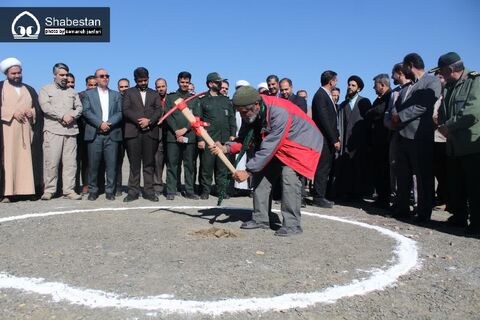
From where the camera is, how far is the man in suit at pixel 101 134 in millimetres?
8789

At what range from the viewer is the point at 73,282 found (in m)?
3.94

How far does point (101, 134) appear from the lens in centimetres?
884

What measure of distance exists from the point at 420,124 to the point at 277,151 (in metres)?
2.49

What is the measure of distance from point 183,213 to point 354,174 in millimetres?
3807

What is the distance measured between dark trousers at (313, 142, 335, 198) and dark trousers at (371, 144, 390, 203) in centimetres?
97

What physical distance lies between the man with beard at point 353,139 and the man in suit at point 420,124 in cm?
188

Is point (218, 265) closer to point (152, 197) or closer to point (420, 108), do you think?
point (420, 108)

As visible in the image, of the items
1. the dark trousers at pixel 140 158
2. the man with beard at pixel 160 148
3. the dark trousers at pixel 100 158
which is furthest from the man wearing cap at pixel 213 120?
the dark trousers at pixel 100 158

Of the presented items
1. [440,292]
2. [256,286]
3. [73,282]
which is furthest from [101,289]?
[440,292]

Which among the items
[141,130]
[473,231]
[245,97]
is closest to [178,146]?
[141,130]

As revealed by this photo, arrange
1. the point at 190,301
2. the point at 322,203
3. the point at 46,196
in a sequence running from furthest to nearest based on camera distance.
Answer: the point at 46,196 → the point at 322,203 → the point at 190,301

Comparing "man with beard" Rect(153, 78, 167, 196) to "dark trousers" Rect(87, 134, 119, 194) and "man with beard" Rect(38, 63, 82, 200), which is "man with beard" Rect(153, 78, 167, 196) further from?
"man with beard" Rect(38, 63, 82, 200)

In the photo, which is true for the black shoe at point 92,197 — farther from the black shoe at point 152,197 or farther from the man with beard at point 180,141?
the man with beard at point 180,141

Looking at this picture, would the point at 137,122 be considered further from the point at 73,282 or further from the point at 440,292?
the point at 440,292
